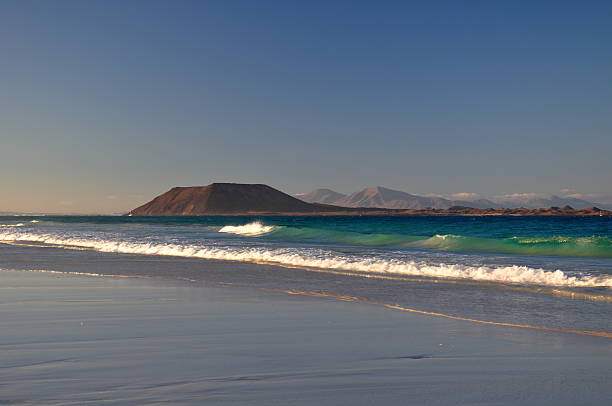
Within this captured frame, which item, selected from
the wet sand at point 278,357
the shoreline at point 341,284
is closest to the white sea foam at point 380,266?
the shoreline at point 341,284

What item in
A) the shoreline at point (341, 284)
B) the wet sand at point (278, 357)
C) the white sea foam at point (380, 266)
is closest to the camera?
the wet sand at point (278, 357)

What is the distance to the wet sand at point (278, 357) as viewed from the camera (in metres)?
4.22

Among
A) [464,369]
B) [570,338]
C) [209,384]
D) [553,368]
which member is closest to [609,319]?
[570,338]

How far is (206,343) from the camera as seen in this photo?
6.10 m

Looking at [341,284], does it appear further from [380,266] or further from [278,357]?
[278,357]

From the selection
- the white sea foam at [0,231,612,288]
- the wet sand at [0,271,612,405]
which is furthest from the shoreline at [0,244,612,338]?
the white sea foam at [0,231,612,288]

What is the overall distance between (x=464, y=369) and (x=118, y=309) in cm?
551

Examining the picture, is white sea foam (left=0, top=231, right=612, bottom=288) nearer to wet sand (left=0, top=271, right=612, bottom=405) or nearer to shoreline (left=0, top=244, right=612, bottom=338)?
shoreline (left=0, top=244, right=612, bottom=338)

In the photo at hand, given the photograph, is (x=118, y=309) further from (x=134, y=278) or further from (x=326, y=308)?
(x=134, y=278)

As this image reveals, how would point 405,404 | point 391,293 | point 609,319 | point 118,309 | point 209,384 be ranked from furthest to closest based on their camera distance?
point 391,293
point 118,309
point 609,319
point 209,384
point 405,404

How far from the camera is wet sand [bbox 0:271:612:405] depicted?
13.9 ft

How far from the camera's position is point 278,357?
5.50 m

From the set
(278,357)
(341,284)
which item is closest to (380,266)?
(341,284)

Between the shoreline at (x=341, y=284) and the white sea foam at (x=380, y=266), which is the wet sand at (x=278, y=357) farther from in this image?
the white sea foam at (x=380, y=266)
